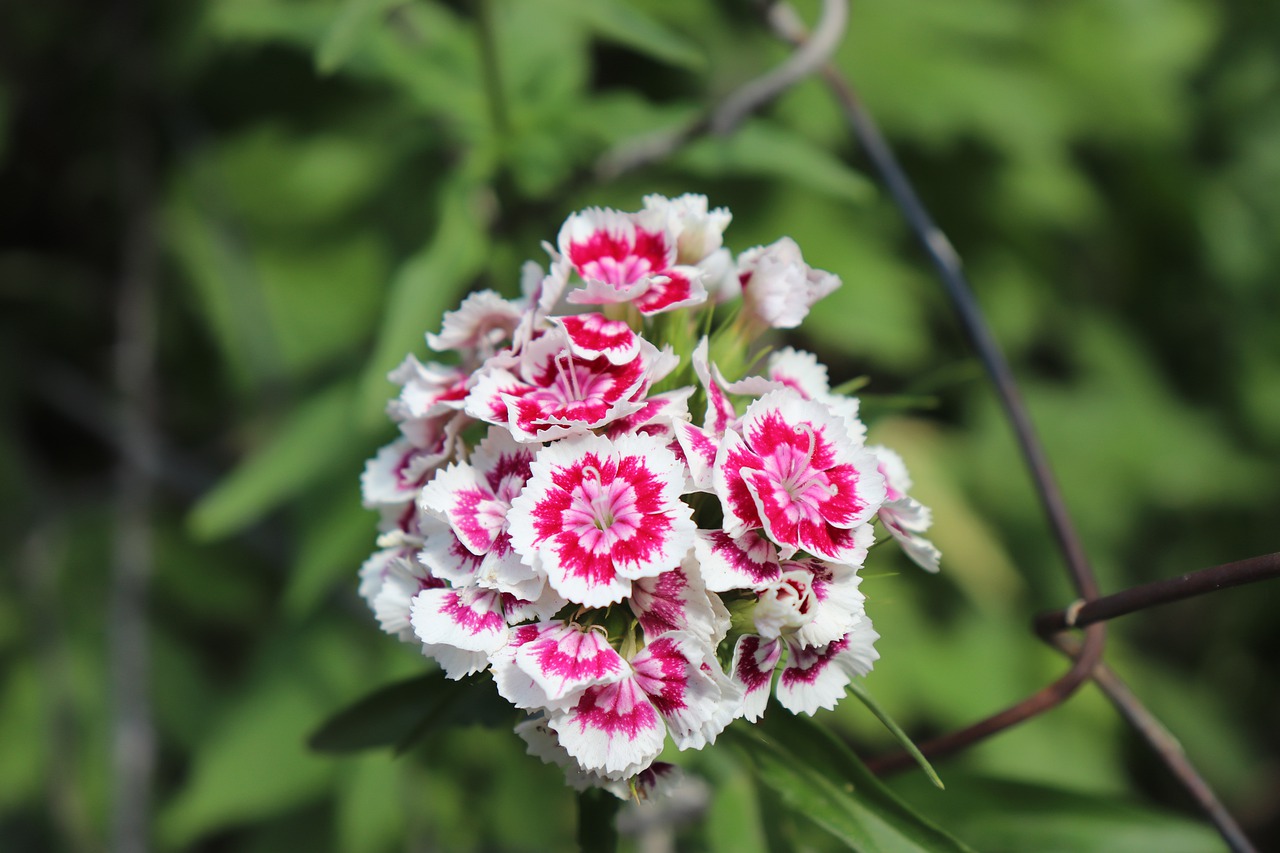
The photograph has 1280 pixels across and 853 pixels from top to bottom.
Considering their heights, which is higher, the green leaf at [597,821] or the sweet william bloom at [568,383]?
the sweet william bloom at [568,383]

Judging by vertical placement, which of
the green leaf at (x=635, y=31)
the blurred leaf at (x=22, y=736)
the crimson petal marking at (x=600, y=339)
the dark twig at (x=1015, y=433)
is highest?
the green leaf at (x=635, y=31)

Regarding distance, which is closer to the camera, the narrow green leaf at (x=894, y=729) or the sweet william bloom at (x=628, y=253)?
the narrow green leaf at (x=894, y=729)

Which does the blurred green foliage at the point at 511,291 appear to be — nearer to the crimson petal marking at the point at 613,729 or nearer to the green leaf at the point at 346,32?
the green leaf at the point at 346,32

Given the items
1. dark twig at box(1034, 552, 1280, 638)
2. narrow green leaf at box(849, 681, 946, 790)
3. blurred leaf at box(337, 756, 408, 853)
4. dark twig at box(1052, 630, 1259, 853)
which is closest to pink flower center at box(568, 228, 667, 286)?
narrow green leaf at box(849, 681, 946, 790)

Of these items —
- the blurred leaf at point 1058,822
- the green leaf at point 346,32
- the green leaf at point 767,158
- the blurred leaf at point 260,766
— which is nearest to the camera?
the blurred leaf at point 1058,822

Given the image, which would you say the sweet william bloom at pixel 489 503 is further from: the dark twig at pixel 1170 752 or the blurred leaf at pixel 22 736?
the blurred leaf at pixel 22 736

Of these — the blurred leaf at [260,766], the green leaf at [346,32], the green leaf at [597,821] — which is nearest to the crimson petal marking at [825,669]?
the green leaf at [597,821]

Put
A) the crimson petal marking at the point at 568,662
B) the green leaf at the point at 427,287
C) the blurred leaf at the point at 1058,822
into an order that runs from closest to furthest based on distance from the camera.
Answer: the crimson petal marking at the point at 568,662
the blurred leaf at the point at 1058,822
the green leaf at the point at 427,287
